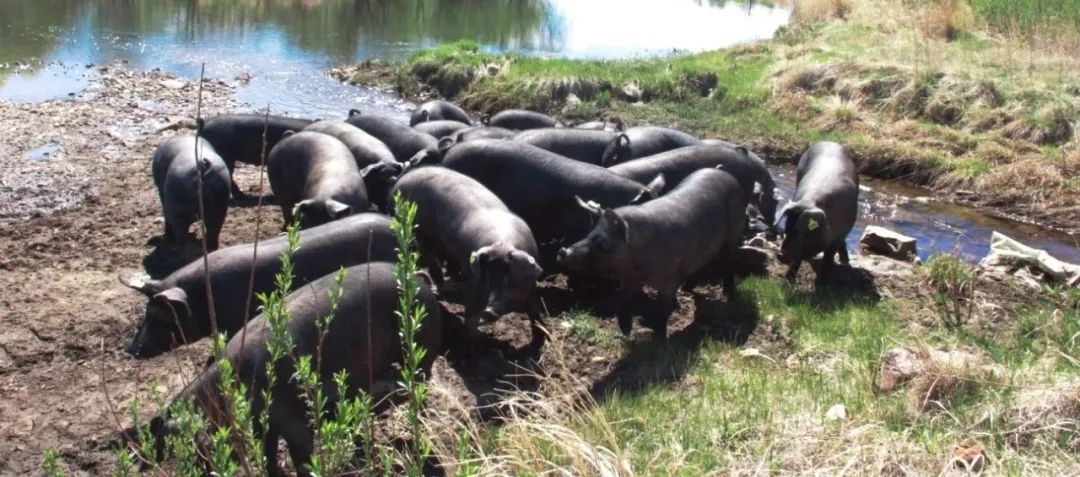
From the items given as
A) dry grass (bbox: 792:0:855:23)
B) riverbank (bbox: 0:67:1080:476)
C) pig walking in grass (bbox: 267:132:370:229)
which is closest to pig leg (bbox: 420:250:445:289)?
riverbank (bbox: 0:67:1080:476)

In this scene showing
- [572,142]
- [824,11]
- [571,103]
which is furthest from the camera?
[824,11]

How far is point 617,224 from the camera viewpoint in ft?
22.5

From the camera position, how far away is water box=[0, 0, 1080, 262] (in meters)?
12.4

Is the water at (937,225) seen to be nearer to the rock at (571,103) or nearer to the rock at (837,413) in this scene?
the rock at (571,103)

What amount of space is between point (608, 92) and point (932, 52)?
541 cm

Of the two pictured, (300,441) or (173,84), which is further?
(173,84)

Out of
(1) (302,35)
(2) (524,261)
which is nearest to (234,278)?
(2) (524,261)

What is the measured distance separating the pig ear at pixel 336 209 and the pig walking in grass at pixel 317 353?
168cm

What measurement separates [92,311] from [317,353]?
2.70 meters

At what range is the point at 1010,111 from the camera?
47.6ft

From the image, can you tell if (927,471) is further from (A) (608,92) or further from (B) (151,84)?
(B) (151,84)

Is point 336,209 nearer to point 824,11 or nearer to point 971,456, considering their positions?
point 971,456

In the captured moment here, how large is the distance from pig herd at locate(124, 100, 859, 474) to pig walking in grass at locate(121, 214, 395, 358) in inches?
0.4

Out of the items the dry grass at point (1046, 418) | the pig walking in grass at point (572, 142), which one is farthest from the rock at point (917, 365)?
the pig walking in grass at point (572, 142)
